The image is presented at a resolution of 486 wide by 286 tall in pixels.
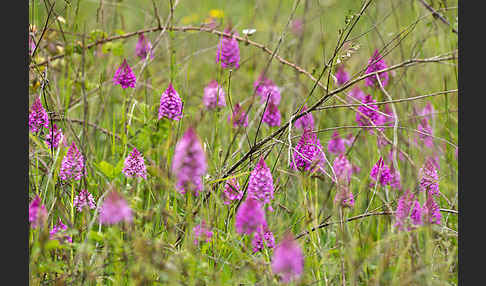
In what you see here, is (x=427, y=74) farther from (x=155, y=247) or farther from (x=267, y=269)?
(x=155, y=247)

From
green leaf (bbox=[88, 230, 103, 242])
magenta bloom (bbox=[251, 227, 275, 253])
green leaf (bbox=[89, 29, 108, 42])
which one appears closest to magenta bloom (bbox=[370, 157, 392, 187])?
magenta bloom (bbox=[251, 227, 275, 253])

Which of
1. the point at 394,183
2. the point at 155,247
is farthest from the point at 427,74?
the point at 155,247

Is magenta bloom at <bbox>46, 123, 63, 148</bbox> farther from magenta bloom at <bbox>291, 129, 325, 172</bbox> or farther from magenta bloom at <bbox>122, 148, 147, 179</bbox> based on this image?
magenta bloom at <bbox>291, 129, 325, 172</bbox>

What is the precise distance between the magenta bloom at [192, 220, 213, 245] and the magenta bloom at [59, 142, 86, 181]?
406mm

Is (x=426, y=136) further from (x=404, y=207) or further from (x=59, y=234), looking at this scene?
(x=59, y=234)

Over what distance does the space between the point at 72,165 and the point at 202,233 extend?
493mm

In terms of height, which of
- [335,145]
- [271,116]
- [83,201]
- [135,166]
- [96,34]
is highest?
[96,34]

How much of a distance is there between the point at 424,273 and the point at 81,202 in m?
1.01

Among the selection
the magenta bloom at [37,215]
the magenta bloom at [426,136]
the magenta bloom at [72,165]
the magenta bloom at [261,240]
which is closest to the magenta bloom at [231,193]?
the magenta bloom at [261,240]

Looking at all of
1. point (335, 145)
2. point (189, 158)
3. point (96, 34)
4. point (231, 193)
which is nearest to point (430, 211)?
point (231, 193)

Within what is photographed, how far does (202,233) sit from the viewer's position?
1.40m

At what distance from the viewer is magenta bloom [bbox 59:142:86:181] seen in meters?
1.59

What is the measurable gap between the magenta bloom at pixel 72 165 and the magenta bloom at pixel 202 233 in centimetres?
41

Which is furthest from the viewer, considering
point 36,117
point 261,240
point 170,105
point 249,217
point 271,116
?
point 271,116
